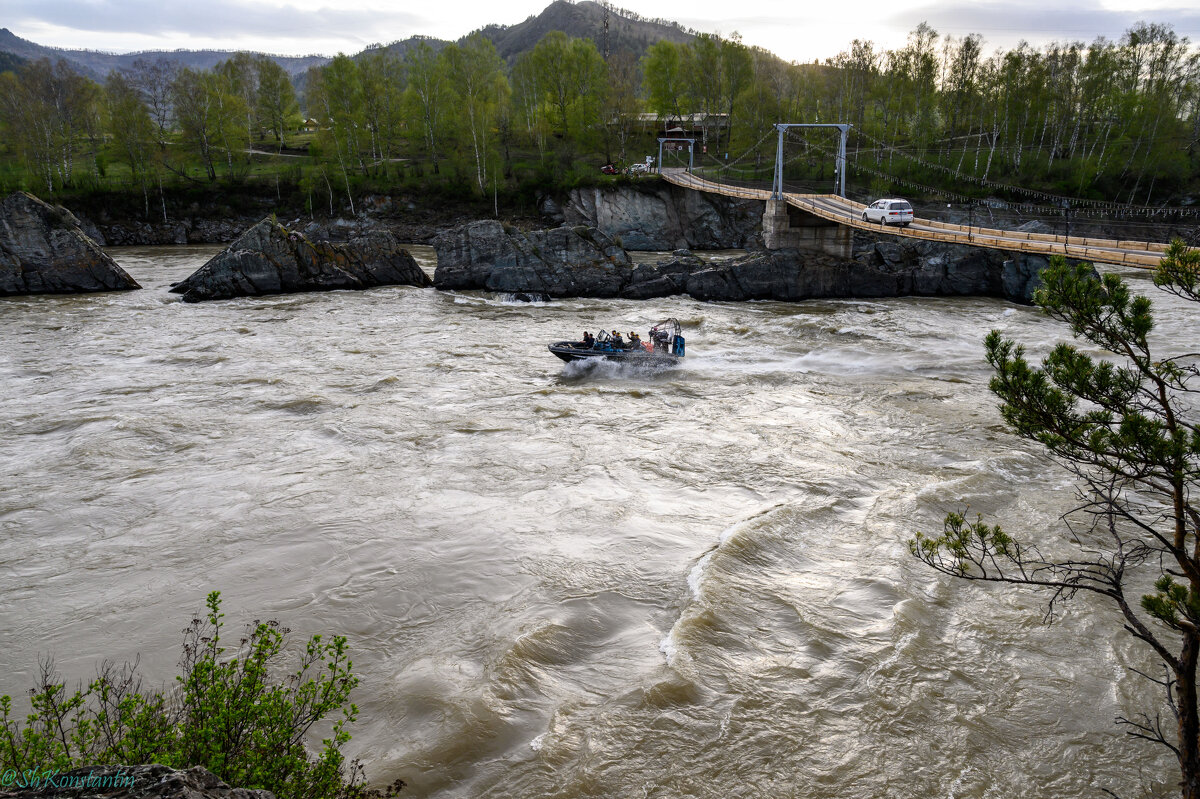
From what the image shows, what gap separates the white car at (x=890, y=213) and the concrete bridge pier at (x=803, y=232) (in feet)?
10.3

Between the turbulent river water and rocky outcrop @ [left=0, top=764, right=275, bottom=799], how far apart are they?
13.0 feet

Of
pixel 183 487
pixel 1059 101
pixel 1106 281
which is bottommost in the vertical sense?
pixel 183 487

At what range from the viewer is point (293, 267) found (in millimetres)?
40781

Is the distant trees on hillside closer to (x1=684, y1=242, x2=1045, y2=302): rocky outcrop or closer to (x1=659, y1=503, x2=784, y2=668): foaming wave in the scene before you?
(x1=684, y1=242, x2=1045, y2=302): rocky outcrop

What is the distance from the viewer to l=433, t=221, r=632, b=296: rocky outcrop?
40906 millimetres

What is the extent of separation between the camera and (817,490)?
15641 mm

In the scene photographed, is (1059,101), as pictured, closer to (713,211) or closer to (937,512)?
(713,211)

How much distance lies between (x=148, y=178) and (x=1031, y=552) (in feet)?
244

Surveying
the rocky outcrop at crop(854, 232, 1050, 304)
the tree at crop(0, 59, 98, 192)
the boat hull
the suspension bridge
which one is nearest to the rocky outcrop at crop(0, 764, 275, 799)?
the boat hull

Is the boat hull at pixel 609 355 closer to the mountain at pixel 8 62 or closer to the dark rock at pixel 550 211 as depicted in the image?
the dark rock at pixel 550 211

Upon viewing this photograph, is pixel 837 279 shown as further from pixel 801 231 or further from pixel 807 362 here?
pixel 807 362

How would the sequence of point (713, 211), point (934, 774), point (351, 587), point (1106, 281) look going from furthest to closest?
point (713, 211), point (351, 587), point (934, 774), point (1106, 281)

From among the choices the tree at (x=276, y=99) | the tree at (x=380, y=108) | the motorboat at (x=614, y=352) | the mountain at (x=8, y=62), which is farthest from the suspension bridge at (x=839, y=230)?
the mountain at (x=8, y=62)

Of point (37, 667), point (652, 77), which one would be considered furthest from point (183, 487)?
point (652, 77)
